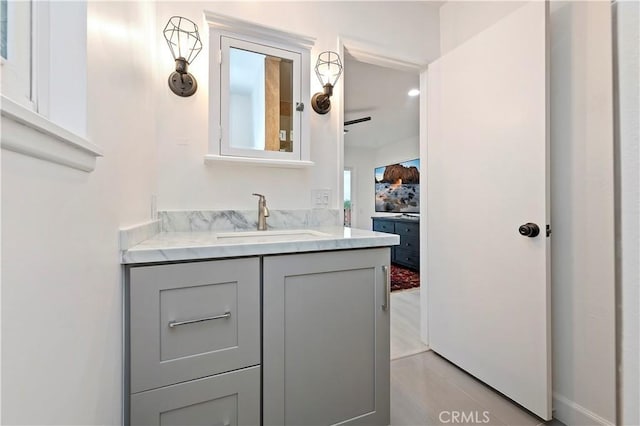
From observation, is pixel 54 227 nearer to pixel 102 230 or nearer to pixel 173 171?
pixel 102 230

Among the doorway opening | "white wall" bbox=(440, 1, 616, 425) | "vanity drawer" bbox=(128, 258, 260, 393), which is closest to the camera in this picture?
"vanity drawer" bbox=(128, 258, 260, 393)

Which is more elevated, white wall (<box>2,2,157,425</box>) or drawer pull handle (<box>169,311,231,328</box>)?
white wall (<box>2,2,157,425</box>)

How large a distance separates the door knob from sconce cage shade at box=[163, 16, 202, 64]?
183 cm

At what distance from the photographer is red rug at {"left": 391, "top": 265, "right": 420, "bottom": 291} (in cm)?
365

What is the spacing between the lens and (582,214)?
1.26 meters

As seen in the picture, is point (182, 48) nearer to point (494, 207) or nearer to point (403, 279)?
point (494, 207)

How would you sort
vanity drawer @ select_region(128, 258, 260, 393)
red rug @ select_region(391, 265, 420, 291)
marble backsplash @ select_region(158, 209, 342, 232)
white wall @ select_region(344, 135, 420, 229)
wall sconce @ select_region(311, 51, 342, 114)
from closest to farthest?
vanity drawer @ select_region(128, 258, 260, 393) → marble backsplash @ select_region(158, 209, 342, 232) → wall sconce @ select_region(311, 51, 342, 114) → red rug @ select_region(391, 265, 420, 291) → white wall @ select_region(344, 135, 420, 229)

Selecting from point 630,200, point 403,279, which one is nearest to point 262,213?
point 630,200

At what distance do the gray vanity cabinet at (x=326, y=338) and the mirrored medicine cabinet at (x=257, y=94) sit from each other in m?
0.75

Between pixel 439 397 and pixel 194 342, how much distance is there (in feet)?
4.42

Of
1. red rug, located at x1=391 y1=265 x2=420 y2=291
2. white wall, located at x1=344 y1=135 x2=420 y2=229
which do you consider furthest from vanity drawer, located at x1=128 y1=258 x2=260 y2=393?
white wall, located at x1=344 y1=135 x2=420 y2=229

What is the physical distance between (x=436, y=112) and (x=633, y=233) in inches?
72.7

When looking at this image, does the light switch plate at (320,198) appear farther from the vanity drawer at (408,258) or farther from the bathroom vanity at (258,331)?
the vanity drawer at (408,258)

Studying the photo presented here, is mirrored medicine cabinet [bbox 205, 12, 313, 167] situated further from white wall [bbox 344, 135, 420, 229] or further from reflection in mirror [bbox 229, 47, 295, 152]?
white wall [bbox 344, 135, 420, 229]
